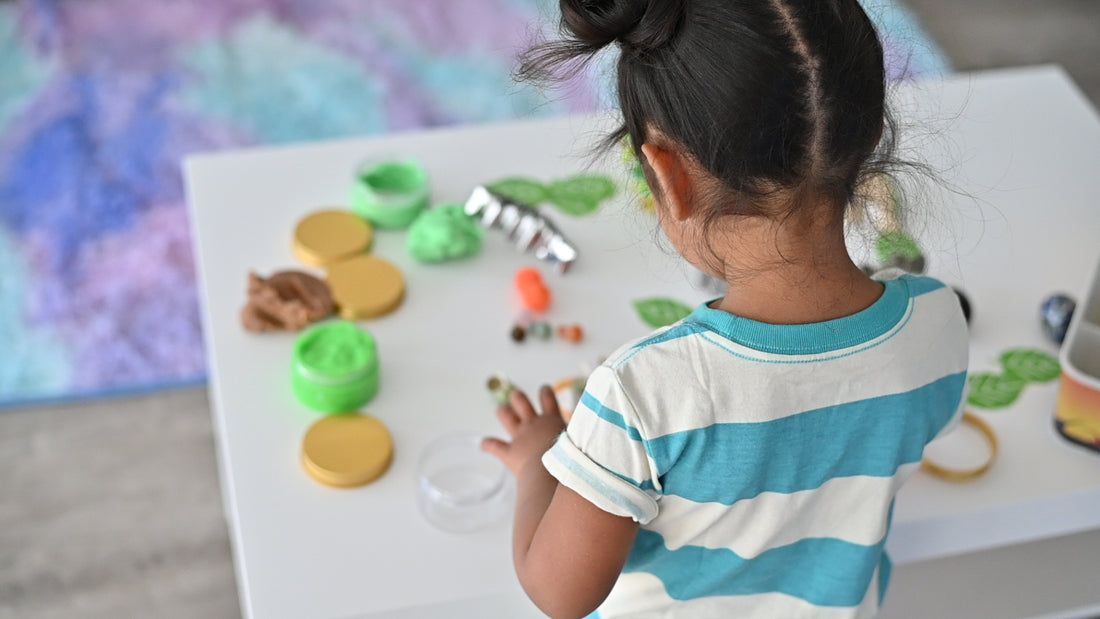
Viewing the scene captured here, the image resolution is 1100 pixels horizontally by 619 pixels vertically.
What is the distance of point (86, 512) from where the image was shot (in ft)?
4.87

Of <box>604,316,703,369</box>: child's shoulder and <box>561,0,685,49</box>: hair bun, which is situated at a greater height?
<box>561,0,685,49</box>: hair bun

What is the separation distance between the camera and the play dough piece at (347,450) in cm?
99

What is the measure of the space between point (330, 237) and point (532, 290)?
0.22 m

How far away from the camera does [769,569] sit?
32.0 inches

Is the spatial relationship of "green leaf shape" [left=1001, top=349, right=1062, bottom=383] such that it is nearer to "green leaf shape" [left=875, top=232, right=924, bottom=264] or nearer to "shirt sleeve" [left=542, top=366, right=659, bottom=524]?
"green leaf shape" [left=875, top=232, right=924, bottom=264]

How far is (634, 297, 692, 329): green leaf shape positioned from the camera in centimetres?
116

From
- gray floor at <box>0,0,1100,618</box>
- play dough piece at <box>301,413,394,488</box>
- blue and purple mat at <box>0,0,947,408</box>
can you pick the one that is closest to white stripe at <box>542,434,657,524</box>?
play dough piece at <box>301,413,394,488</box>

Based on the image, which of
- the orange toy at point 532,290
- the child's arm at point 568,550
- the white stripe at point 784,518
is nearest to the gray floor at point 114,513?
the orange toy at point 532,290

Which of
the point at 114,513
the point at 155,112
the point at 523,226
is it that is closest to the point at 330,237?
the point at 523,226

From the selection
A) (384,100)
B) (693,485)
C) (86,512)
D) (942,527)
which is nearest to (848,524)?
(693,485)

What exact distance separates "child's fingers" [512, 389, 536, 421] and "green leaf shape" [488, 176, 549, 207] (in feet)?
1.06

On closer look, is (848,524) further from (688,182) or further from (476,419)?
(476,419)

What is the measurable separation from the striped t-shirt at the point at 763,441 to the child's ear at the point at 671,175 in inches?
2.7

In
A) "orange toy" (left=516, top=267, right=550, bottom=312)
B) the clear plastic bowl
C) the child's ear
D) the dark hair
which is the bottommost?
the clear plastic bowl
